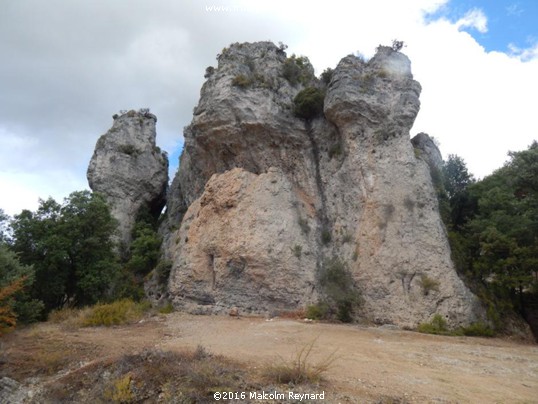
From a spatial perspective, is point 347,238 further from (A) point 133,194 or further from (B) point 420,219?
(A) point 133,194

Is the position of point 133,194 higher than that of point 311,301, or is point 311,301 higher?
point 133,194

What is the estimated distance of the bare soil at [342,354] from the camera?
7.59 meters

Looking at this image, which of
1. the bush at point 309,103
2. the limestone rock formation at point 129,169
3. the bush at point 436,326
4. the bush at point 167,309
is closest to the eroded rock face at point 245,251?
the bush at point 167,309

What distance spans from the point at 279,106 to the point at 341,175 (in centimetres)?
550

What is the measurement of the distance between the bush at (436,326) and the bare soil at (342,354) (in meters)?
0.82

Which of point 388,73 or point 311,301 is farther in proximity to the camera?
point 388,73

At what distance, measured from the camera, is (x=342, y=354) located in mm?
10320

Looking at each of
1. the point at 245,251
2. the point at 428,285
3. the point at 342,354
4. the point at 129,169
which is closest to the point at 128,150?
the point at 129,169

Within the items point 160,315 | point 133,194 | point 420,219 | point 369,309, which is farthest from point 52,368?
point 133,194

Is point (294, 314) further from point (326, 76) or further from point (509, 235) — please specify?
point (326, 76)

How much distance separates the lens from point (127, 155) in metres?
28.7

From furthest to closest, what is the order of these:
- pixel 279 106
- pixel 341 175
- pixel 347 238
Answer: pixel 279 106 < pixel 341 175 < pixel 347 238

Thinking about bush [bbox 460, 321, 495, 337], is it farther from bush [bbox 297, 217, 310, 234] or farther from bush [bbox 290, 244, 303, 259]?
bush [bbox 297, 217, 310, 234]

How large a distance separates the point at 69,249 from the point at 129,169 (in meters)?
9.65
